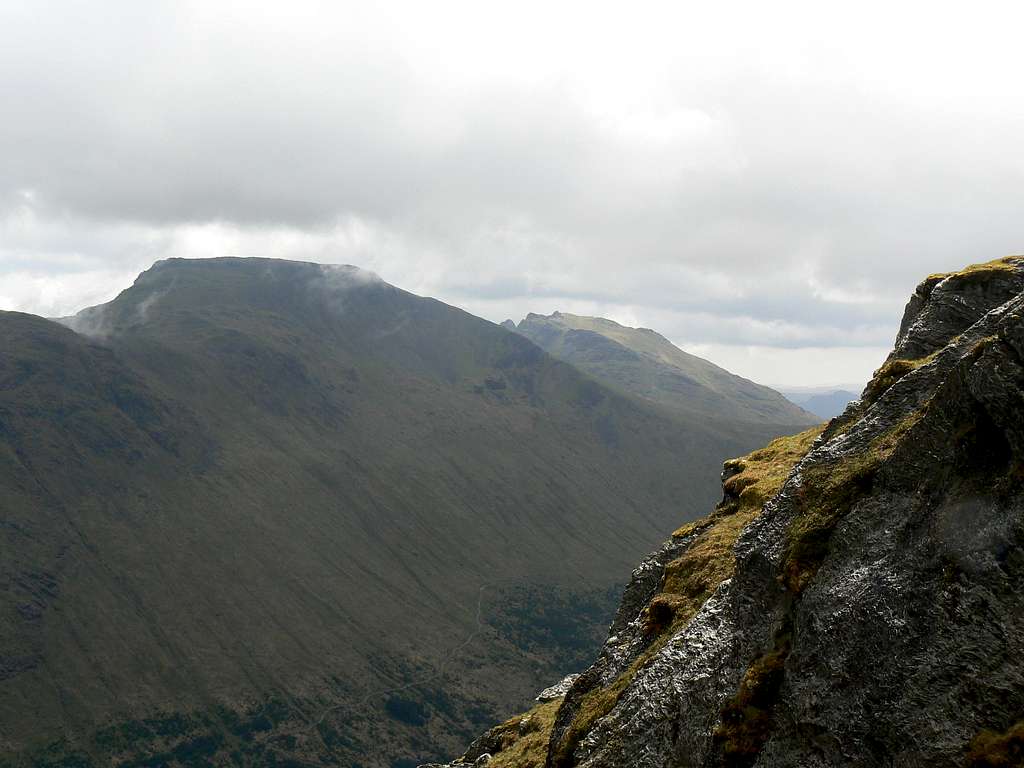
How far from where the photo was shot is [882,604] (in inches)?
811

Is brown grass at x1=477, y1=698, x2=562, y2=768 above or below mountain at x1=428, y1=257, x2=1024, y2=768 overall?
below

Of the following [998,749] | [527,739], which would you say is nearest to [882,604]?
[998,749]

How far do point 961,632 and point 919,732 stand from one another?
2.72 meters

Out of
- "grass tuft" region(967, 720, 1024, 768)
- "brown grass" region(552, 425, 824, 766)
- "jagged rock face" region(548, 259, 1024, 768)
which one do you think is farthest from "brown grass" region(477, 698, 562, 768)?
"grass tuft" region(967, 720, 1024, 768)

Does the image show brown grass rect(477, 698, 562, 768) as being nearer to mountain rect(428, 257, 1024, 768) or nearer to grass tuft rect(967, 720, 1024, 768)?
mountain rect(428, 257, 1024, 768)

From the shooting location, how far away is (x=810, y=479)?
1038 inches

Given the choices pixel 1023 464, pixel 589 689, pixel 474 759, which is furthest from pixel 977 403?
pixel 474 759

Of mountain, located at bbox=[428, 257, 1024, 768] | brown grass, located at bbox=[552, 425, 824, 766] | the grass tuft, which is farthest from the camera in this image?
brown grass, located at bbox=[552, 425, 824, 766]

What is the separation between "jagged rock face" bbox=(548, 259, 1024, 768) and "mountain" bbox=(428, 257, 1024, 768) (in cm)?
5

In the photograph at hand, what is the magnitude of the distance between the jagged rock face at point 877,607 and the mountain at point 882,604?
0.16 feet

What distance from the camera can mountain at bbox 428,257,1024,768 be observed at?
18359 mm

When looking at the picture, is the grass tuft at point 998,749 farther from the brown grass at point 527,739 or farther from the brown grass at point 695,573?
the brown grass at point 527,739

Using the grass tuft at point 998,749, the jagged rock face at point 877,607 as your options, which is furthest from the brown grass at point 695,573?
the grass tuft at point 998,749

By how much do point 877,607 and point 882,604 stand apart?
0.59 ft
